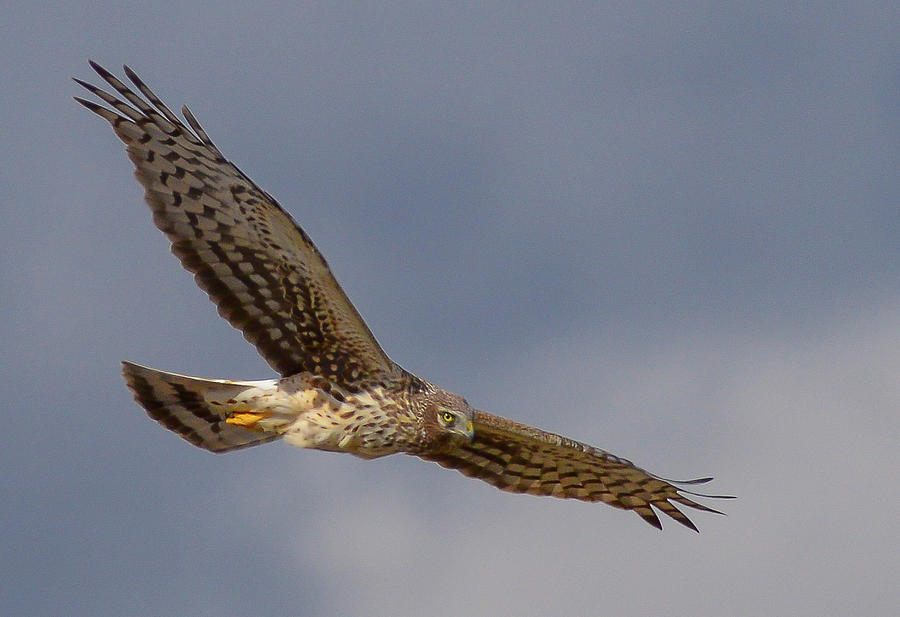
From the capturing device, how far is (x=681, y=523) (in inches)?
562

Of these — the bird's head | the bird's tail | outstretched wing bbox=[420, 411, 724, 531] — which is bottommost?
the bird's tail

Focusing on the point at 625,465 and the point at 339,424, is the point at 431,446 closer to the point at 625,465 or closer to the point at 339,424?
the point at 339,424

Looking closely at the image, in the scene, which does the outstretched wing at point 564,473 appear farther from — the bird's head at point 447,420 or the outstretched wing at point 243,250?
the outstretched wing at point 243,250

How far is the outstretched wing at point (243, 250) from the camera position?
38.5ft

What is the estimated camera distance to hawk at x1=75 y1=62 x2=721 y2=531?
38.7 ft

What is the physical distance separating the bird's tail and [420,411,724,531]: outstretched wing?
2.04 m

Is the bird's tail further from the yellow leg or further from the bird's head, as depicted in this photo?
the bird's head

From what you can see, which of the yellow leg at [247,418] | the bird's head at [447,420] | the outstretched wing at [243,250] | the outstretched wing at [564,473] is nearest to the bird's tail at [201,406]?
the yellow leg at [247,418]

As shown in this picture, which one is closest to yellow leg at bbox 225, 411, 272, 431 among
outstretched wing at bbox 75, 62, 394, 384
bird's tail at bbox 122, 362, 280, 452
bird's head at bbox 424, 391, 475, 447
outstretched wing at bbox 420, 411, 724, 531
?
bird's tail at bbox 122, 362, 280, 452

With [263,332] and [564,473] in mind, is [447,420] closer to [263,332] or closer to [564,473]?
[263,332]

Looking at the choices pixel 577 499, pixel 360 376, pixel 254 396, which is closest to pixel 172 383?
pixel 254 396

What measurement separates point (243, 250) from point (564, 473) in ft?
12.8

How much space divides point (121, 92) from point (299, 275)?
189cm

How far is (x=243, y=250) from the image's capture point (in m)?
12.1
